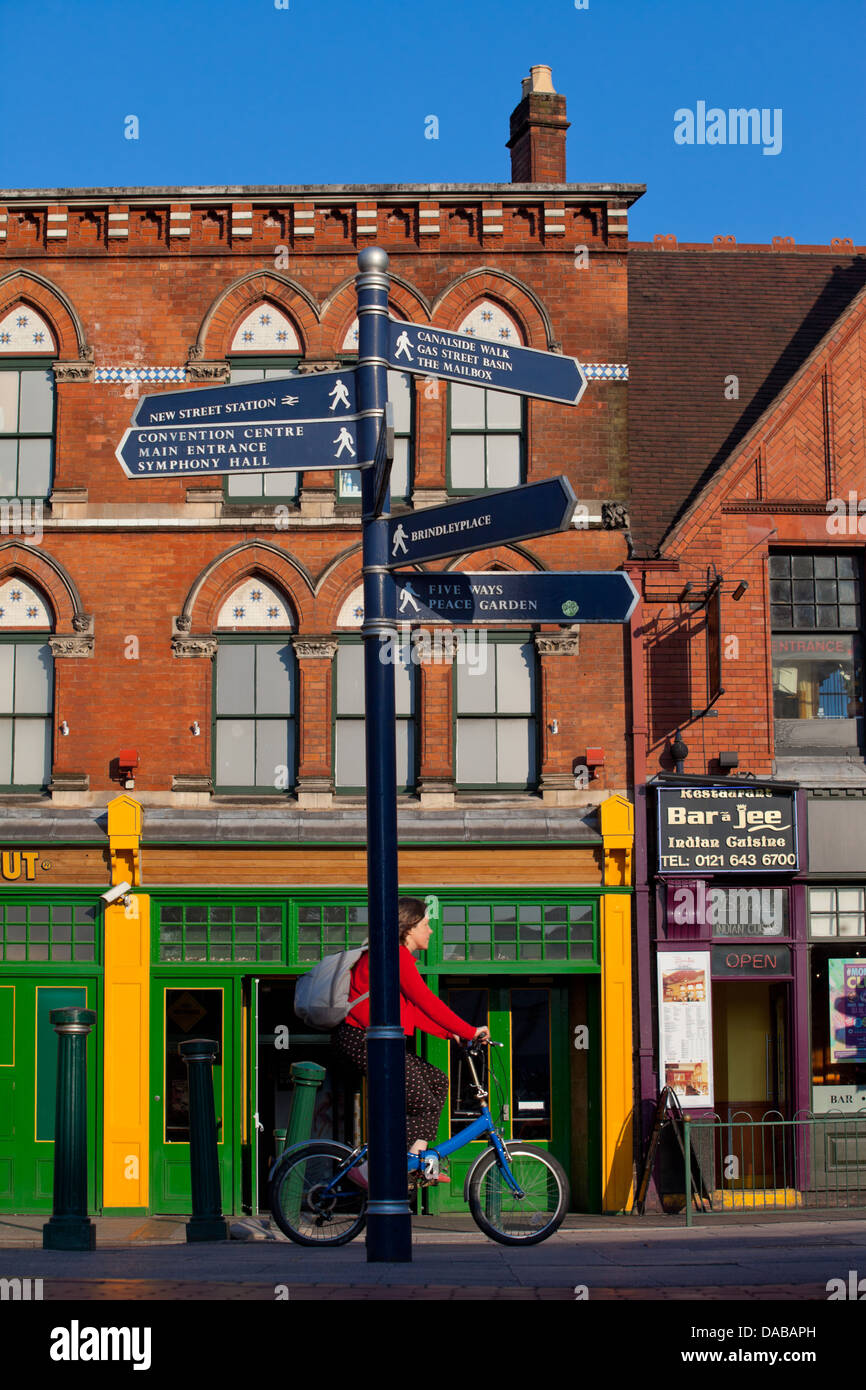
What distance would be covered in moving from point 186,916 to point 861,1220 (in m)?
7.44

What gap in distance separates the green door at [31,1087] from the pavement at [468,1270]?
470 cm

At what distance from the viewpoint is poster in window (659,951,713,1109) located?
16562 millimetres

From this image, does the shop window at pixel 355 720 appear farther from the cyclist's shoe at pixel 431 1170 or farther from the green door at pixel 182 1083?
the cyclist's shoe at pixel 431 1170

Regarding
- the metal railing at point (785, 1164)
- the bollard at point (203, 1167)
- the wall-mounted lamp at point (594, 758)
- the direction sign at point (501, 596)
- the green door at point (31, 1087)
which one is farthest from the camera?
the wall-mounted lamp at point (594, 758)

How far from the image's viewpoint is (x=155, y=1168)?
1639 cm

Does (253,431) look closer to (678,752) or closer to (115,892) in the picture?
(115,892)

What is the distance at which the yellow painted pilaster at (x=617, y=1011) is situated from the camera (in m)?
16.4

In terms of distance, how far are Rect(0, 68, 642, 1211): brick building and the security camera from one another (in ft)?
0.43

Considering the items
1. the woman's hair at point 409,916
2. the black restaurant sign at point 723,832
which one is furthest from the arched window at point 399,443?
the woman's hair at point 409,916

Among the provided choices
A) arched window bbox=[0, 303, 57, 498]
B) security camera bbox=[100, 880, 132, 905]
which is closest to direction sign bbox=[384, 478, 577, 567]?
security camera bbox=[100, 880, 132, 905]

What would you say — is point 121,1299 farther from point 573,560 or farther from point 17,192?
point 17,192

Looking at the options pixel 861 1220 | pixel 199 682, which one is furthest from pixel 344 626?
pixel 861 1220
